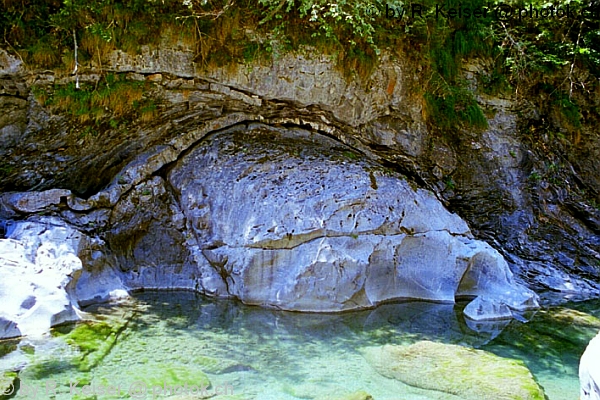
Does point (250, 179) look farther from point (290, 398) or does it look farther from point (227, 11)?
Result: point (290, 398)

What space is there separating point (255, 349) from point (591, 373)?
10.6 ft

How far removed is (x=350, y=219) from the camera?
7.12 m

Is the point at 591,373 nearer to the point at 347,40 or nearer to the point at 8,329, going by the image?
the point at 8,329

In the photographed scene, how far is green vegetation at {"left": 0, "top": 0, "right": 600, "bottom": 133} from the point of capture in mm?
7031

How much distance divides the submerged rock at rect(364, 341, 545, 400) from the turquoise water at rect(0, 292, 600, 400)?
135mm

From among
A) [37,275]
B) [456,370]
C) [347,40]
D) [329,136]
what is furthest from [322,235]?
[37,275]

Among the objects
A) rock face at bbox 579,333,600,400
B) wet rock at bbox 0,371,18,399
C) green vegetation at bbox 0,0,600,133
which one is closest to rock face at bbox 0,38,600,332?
green vegetation at bbox 0,0,600,133

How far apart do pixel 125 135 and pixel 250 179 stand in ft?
7.20

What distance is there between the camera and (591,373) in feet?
8.65

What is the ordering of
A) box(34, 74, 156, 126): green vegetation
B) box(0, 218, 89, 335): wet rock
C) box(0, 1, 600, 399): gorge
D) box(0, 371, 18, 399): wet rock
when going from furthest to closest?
box(34, 74, 156, 126): green vegetation < box(0, 1, 600, 399): gorge < box(0, 218, 89, 335): wet rock < box(0, 371, 18, 399): wet rock

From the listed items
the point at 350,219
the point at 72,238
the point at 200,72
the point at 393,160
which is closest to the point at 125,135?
the point at 200,72

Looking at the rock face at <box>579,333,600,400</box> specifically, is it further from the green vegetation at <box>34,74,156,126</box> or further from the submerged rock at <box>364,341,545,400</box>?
the green vegetation at <box>34,74,156,126</box>

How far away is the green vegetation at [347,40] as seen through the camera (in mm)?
7031

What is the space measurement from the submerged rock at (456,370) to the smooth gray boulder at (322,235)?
56.2 inches
